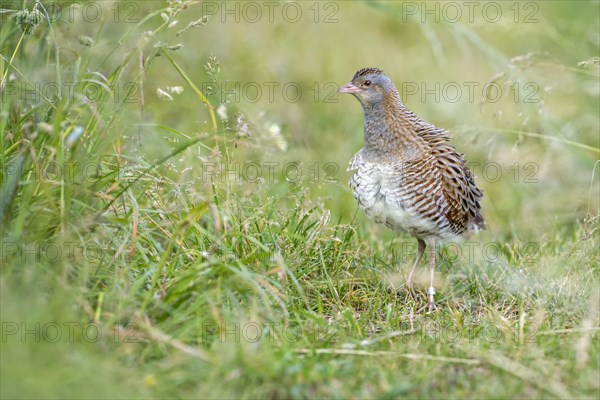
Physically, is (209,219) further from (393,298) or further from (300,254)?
(393,298)

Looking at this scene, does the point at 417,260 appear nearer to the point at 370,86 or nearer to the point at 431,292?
the point at 431,292

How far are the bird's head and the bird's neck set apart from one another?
0.03 m

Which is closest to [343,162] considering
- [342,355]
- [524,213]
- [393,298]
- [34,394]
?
[524,213]

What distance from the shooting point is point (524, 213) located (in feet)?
22.3

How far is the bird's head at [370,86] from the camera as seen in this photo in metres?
5.26

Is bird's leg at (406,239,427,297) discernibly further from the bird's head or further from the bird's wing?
the bird's head

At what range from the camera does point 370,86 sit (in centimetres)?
529

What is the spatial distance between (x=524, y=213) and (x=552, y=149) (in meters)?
0.55

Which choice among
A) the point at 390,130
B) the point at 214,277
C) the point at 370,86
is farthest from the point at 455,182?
the point at 214,277

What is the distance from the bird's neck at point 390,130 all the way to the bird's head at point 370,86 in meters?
0.03

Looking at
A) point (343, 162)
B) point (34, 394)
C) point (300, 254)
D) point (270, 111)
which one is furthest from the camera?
point (270, 111)

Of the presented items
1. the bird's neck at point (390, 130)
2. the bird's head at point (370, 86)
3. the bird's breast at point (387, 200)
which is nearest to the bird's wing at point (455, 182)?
the bird's neck at point (390, 130)

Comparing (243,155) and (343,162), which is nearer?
(243,155)

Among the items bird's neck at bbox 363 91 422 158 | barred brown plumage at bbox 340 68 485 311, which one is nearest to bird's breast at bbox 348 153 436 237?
barred brown plumage at bbox 340 68 485 311
